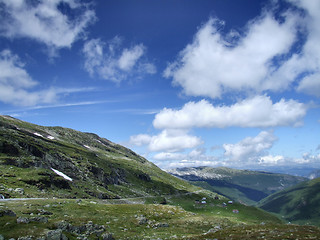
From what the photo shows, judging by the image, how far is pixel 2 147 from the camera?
107m

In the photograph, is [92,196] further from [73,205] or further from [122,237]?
[122,237]

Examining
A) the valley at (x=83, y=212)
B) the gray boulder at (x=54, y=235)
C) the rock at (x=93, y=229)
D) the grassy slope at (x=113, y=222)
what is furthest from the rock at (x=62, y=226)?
the gray boulder at (x=54, y=235)

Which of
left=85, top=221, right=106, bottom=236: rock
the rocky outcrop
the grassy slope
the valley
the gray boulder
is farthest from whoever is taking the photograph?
left=85, top=221, right=106, bottom=236: rock

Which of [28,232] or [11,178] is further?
[11,178]

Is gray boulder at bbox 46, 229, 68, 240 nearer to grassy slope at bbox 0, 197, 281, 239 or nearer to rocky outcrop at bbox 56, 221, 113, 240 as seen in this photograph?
grassy slope at bbox 0, 197, 281, 239

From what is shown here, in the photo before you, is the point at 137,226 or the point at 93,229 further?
the point at 137,226

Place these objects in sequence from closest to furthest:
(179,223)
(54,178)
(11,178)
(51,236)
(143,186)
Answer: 1. (51,236)
2. (179,223)
3. (11,178)
4. (54,178)
5. (143,186)

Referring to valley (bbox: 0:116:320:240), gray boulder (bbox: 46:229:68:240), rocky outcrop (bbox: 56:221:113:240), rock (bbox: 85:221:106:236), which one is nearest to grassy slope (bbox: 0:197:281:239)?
valley (bbox: 0:116:320:240)

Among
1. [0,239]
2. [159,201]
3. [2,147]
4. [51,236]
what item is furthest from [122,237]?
[159,201]

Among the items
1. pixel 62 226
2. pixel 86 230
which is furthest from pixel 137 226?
pixel 62 226

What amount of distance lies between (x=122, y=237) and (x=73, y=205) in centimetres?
2478

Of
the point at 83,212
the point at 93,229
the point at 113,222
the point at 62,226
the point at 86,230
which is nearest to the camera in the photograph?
the point at 62,226

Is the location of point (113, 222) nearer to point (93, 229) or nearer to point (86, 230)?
point (93, 229)

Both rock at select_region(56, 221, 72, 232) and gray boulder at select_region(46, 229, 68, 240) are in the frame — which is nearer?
gray boulder at select_region(46, 229, 68, 240)
